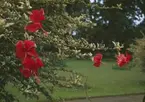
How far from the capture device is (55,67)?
3.69 m

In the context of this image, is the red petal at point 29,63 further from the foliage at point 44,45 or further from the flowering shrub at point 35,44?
the foliage at point 44,45

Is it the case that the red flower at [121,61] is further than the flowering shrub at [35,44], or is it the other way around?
the red flower at [121,61]

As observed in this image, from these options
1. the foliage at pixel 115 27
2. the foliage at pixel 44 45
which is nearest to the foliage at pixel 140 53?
the foliage at pixel 44 45

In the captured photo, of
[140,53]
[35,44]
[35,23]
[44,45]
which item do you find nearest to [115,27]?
[140,53]

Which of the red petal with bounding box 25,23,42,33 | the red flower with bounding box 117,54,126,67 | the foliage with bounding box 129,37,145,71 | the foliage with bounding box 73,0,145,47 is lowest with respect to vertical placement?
the foliage with bounding box 73,0,145,47

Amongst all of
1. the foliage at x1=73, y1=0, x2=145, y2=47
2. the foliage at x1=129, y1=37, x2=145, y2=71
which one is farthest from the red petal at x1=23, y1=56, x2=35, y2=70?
the foliage at x1=73, y1=0, x2=145, y2=47

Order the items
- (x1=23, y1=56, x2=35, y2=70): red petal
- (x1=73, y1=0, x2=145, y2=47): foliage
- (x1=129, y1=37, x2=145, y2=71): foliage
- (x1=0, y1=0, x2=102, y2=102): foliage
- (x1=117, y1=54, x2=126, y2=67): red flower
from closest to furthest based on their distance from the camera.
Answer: (x1=23, y1=56, x2=35, y2=70): red petal
(x1=0, y1=0, x2=102, y2=102): foliage
(x1=117, y1=54, x2=126, y2=67): red flower
(x1=129, y1=37, x2=145, y2=71): foliage
(x1=73, y1=0, x2=145, y2=47): foliage

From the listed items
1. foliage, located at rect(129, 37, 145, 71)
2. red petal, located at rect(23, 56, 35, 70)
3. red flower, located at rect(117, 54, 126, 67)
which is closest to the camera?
red petal, located at rect(23, 56, 35, 70)

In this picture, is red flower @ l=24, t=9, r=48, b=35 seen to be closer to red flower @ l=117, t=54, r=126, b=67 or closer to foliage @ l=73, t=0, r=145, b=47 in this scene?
red flower @ l=117, t=54, r=126, b=67

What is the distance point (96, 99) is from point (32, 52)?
9.61 m

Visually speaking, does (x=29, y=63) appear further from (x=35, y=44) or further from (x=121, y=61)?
(x=121, y=61)

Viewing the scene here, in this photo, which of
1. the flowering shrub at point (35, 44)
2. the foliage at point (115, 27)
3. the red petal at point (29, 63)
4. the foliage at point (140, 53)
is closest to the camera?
the red petal at point (29, 63)

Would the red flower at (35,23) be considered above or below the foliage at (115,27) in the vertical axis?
above

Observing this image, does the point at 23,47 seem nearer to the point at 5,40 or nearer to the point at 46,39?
the point at 5,40
